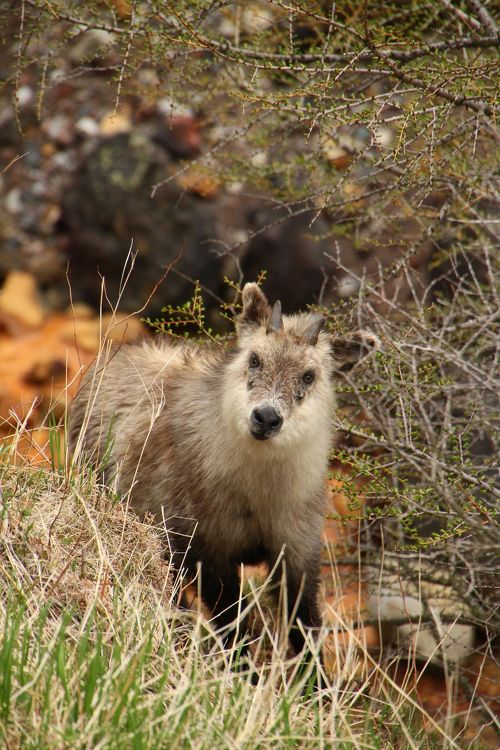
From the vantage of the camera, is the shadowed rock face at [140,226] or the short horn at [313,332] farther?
the shadowed rock face at [140,226]

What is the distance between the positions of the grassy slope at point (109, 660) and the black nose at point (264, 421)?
2.61 ft

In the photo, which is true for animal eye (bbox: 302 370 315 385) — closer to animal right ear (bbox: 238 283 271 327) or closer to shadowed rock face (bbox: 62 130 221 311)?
animal right ear (bbox: 238 283 271 327)

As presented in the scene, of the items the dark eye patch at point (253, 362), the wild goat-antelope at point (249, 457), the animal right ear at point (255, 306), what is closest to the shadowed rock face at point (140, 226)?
the wild goat-antelope at point (249, 457)

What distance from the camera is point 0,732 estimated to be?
2.73m

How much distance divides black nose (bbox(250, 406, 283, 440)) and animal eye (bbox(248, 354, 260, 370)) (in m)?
0.35

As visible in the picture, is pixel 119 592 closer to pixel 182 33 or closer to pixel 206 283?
pixel 182 33

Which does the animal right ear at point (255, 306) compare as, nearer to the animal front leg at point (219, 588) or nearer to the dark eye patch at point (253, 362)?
the dark eye patch at point (253, 362)

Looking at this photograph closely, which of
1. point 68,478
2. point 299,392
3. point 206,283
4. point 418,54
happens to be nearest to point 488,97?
point 418,54

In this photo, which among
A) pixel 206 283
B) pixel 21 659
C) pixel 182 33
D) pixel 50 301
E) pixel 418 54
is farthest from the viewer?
pixel 50 301

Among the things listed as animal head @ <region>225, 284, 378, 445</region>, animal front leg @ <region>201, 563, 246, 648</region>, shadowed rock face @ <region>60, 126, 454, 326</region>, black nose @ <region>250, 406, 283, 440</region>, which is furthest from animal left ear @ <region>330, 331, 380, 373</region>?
shadowed rock face @ <region>60, 126, 454, 326</region>

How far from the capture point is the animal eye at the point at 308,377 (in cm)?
445

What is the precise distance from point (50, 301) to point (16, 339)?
2.27 feet

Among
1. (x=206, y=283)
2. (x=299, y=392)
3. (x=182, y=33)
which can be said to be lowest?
(x=206, y=283)

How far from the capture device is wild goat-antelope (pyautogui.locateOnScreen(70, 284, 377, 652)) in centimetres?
435
